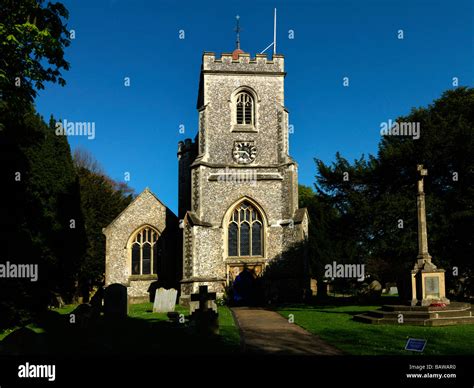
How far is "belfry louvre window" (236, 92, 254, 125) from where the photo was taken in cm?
2512

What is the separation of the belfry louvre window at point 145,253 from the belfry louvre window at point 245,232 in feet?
16.1

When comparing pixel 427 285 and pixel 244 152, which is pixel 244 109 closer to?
pixel 244 152

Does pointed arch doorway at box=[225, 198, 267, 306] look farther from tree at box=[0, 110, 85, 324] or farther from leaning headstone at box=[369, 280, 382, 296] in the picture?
leaning headstone at box=[369, 280, 382, 296]

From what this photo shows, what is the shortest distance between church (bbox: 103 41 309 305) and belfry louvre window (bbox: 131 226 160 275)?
0.06 meters

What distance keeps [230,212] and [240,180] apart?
184 centimetres

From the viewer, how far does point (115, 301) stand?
43.9 feet

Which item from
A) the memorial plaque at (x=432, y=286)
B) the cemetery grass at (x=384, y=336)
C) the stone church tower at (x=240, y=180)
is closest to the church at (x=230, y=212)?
the stone church tower at (x=240, y=180)

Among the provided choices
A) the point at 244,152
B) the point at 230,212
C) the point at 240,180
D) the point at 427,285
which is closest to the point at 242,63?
the point at 244,152

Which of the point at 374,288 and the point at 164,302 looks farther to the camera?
the point at 374,288

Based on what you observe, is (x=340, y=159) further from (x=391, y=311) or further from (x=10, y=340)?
(x=10, y=340)

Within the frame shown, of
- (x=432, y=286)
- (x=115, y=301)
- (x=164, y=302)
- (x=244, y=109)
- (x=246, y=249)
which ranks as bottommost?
(x=164, y=302)

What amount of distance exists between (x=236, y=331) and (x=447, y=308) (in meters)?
6.88

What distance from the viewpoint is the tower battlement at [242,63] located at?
82.9 feet

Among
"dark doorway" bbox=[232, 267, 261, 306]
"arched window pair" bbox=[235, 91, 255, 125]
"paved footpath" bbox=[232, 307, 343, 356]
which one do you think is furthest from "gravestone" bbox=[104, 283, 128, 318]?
"arched window pair" bbox=[235, 91, 255, 125]
